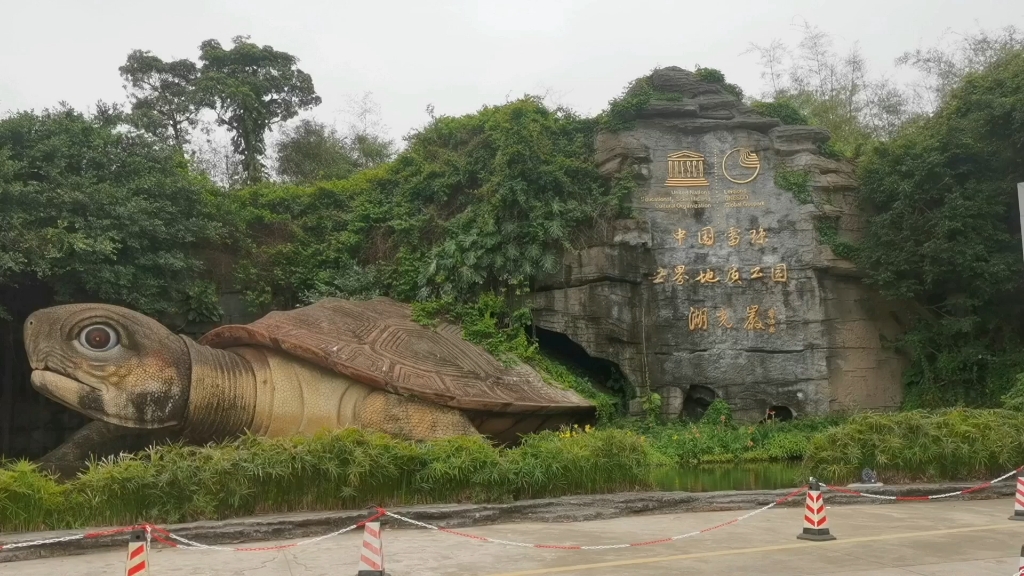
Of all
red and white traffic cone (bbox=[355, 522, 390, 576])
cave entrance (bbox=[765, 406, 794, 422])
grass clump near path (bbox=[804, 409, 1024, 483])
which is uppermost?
→ cave entrance (bbox=[765, 406, 794, 422])

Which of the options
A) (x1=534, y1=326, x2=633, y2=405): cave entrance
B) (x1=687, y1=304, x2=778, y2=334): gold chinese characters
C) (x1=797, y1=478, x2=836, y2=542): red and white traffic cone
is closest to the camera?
(x1=797, y1=478, x2=836, y2=542): red and white traffic cone

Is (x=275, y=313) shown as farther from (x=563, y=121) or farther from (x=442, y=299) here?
(x=563, y=121)

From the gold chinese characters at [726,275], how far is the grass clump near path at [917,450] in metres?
4.17

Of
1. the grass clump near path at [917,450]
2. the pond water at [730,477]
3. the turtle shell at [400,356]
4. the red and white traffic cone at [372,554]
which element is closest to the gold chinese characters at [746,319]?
the pond water at [730,477]

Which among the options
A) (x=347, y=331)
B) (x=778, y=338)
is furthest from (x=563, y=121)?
(x=347, y=331)

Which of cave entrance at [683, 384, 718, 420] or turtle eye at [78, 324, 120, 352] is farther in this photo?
cave entrance at [683, 384, 718, 420]

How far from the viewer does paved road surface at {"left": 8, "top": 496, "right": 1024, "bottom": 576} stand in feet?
15.7

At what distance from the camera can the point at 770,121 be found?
1302 cm

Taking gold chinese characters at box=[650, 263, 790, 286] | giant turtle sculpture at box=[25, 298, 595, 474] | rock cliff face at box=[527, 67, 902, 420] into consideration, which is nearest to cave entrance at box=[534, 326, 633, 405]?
rock cliff face at box=[527, 67, 902, 420]

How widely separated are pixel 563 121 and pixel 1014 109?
6.87m

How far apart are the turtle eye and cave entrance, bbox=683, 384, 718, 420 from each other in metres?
8.17

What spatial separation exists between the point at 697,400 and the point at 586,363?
6.20 feet

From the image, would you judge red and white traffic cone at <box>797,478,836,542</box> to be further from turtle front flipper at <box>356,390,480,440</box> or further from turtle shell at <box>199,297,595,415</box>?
turtle shell at <box>199,297,595,415</box>

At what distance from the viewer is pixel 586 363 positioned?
12789 millimetres
